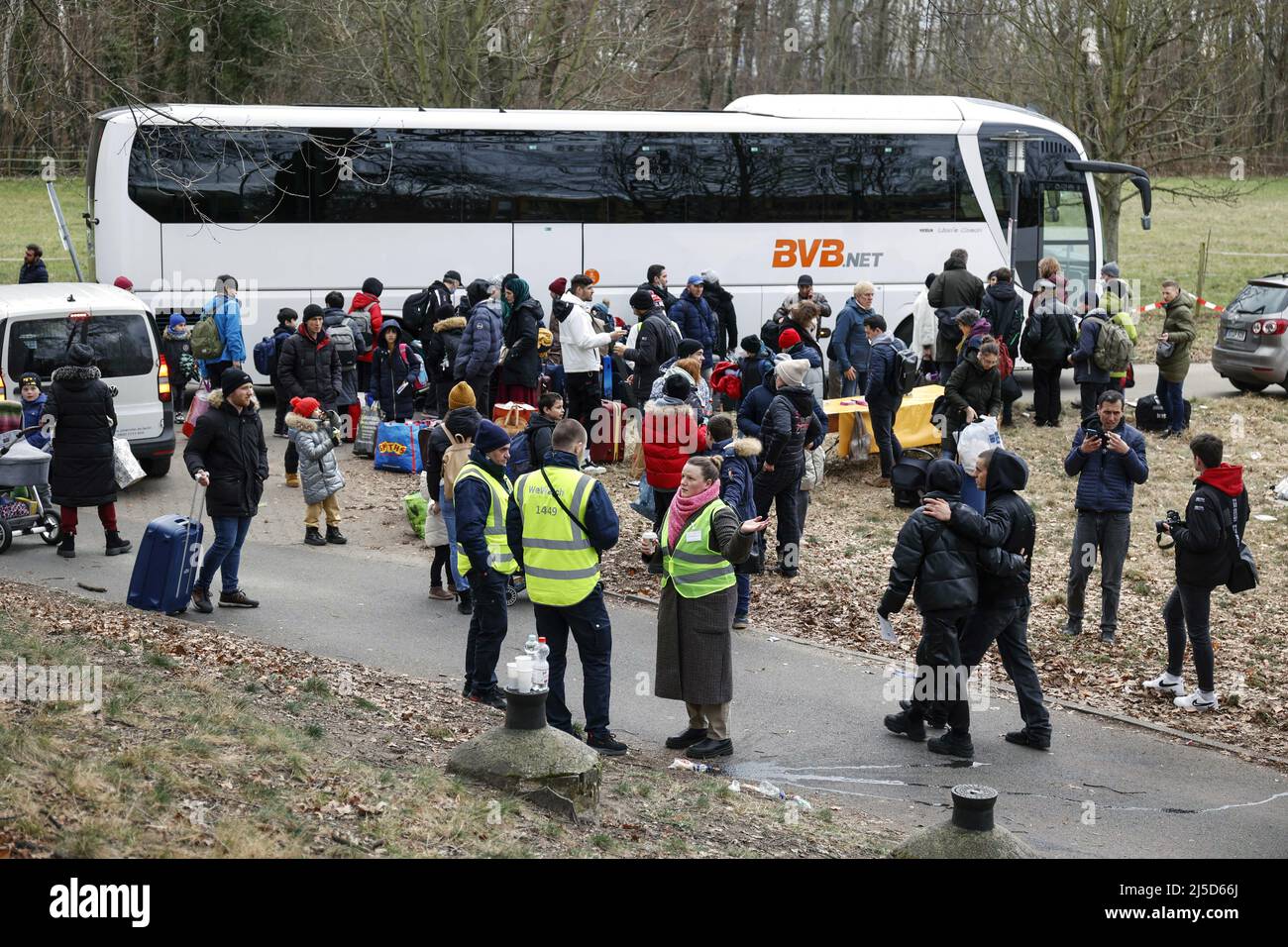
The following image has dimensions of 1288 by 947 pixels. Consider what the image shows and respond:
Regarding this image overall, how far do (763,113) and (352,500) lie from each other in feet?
32.5

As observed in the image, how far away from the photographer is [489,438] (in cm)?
916

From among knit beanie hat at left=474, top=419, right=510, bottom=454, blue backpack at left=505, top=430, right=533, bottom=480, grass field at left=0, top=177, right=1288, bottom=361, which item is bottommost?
blue backpack at left=505, top=430, right=533, bottom=480

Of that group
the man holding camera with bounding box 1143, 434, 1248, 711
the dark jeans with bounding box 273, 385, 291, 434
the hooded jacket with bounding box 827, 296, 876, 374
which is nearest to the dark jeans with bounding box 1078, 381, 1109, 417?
the hooded jacket with bounding box 827, 296, 876, 374

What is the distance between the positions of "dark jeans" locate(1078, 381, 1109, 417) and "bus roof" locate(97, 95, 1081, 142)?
6307 millimetres

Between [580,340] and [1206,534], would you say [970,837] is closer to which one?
[1206,534]

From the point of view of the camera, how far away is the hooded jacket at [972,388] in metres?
→ 13.5

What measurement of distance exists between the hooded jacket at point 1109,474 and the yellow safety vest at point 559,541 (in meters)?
4.26

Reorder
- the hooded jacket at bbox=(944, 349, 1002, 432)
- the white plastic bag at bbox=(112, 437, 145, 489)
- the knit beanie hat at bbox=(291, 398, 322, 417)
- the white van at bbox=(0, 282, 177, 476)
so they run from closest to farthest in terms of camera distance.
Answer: the knit beanie hat at bbox=(291, 398, 322, 417) → the hooded jacket at bbox=(944, 349, 1002, 432) → the white plastic bag at bbox=(112, 437, 145, 489) → the white van at bbox=(0, 282, 177, 476)

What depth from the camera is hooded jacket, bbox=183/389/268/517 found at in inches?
436

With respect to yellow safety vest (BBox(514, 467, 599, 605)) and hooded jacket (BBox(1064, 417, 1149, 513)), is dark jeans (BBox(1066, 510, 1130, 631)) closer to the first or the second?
hooded jacket (BBox(1064, 417, 1149, 513))

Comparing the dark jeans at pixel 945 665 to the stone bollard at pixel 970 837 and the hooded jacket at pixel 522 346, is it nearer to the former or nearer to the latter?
the stone bollard at pixel 970 837

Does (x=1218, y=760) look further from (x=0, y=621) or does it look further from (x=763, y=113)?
(x=763, y=113)

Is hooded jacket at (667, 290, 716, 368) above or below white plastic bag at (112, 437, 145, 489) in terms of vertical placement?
above
